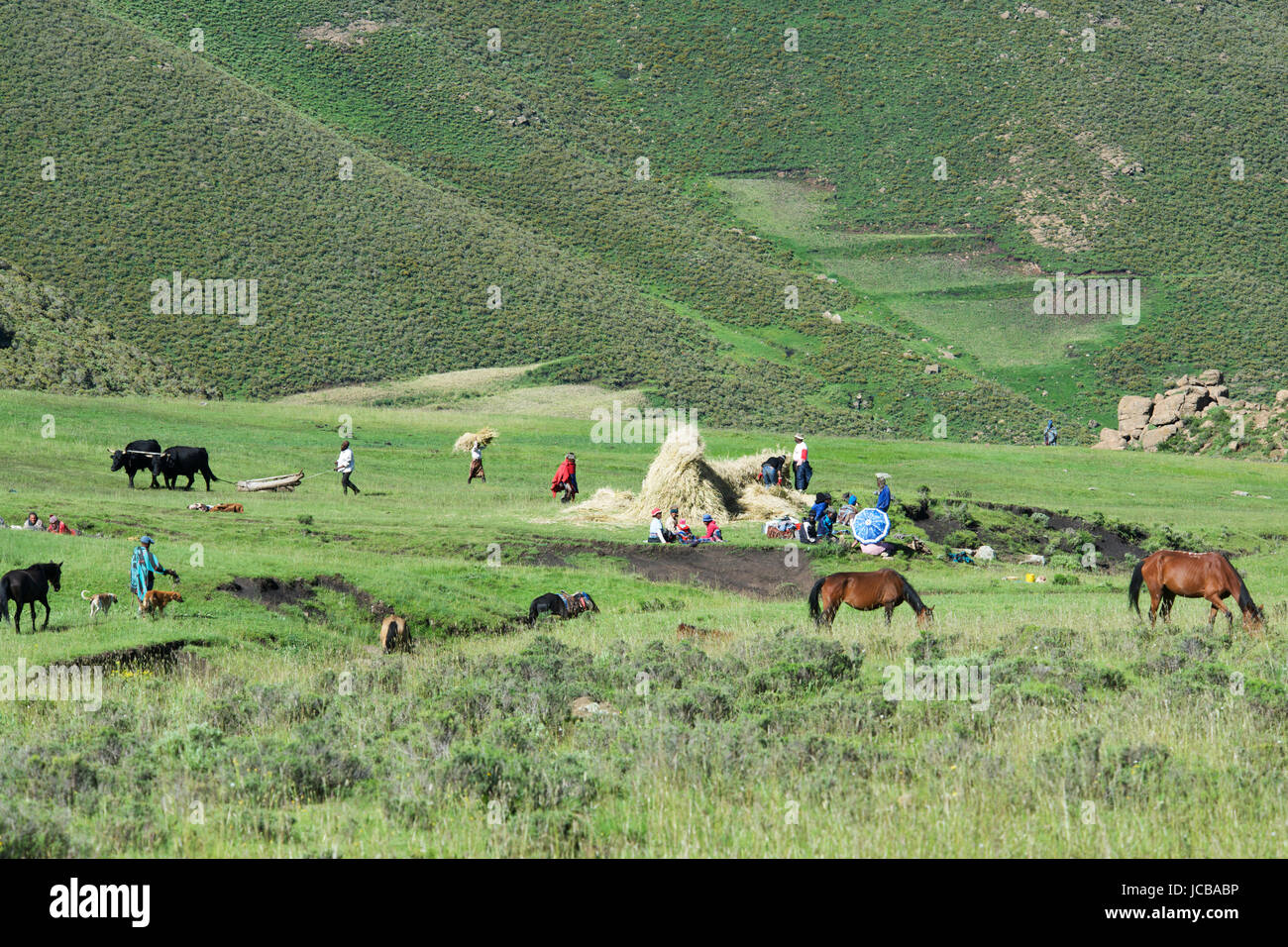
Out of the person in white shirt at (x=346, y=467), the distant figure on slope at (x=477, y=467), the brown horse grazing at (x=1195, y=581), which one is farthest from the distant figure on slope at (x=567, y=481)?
the brown horse grazing at (x=1195, y=581)

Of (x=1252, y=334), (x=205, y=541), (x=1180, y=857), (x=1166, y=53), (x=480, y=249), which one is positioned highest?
(x=1166, y=53)

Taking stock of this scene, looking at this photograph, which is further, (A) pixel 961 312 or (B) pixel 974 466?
(A) pixel 961 312

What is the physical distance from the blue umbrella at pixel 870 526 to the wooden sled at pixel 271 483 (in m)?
17.6

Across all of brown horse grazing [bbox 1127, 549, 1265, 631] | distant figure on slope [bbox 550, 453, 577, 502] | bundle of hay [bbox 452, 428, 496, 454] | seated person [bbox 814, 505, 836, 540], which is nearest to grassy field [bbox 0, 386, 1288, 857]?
brown horse grazing [bbox 1127, 549, 1265, 631]

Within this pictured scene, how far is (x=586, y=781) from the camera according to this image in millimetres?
10234

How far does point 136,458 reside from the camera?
36312mm

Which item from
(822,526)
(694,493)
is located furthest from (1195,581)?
(694,493)

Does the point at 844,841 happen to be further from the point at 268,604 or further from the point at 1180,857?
the point at 268,604

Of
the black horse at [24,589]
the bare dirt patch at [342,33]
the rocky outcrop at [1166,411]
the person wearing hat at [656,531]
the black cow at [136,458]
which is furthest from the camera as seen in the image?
the bare dirt patch at [342,33]

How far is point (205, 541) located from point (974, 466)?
33144 mm

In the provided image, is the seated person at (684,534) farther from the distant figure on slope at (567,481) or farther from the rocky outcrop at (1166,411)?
the rocky outcrop at (1166,411)

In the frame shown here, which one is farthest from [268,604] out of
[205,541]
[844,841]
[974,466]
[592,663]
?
[974,466]

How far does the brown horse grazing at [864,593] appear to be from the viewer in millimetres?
19516

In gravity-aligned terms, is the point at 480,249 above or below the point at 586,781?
above
